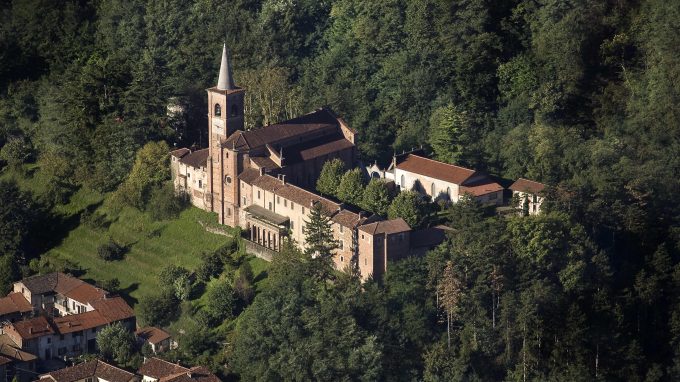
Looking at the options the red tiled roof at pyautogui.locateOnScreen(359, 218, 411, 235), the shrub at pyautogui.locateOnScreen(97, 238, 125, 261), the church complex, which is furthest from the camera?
the shrub at pyautogui.locateOnScreen(97, 238, 125, 261)

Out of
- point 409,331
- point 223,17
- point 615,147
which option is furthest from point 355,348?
point 223,17

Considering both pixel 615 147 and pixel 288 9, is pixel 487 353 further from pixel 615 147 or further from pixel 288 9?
pixel 288 9

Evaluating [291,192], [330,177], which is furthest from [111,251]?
[330,177]

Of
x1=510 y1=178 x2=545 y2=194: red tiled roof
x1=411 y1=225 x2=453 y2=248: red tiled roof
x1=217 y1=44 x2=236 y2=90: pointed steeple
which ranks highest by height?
x1=217 y1=44 x2=236 y2=90: pointed steeple

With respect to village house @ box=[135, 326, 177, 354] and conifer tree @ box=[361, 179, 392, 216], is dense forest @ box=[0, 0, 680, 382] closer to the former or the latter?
conifer tree @ box=[361, 179, 392, 216]

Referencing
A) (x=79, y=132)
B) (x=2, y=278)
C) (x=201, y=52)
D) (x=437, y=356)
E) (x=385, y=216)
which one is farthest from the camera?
(x=201, y=52)

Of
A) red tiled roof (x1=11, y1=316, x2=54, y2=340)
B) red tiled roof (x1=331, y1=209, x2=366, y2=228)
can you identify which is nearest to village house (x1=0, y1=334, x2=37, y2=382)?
red tiled roof (x1=11, y1=316, x2=54, y2=340)

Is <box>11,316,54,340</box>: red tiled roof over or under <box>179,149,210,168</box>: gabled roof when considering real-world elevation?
under

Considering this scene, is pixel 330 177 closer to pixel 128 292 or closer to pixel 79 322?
pixel 128 292
